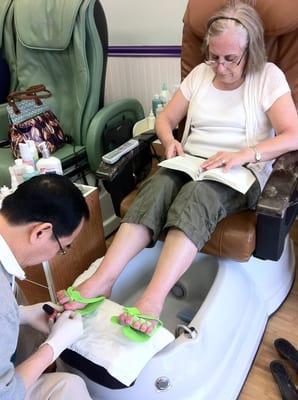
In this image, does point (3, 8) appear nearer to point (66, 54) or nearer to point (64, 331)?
point (66, 54)

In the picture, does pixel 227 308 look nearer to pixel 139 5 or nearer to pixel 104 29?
pixel 104 29

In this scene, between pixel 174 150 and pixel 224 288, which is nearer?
pixel 224 288

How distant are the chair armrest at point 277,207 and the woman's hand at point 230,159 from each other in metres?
0.10

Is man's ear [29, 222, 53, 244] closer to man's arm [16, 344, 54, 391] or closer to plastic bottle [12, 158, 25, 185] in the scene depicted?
man's arm [16, 344, 54, 391]

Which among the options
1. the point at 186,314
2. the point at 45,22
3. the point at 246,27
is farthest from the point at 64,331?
the point at 45,22

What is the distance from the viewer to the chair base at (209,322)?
1124 mm

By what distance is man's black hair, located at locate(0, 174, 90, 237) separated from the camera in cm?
85

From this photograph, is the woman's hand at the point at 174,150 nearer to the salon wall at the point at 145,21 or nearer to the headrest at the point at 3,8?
the salon wall at the point at 145,21

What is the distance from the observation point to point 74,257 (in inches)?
61.6

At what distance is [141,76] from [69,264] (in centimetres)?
124

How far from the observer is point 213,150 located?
1.51 meters

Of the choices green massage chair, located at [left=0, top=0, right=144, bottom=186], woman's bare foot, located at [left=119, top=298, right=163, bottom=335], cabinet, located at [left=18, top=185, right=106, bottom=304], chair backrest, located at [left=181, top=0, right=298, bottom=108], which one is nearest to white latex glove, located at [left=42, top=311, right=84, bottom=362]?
woman's bare foot, located at [left=119, top=298, right=163, bottom=335]

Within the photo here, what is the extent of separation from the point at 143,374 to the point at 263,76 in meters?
1.05

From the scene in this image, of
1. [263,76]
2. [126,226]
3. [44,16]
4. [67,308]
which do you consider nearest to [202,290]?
[126,226]
